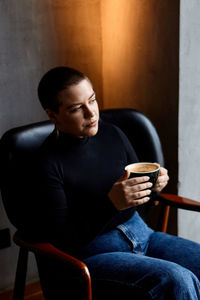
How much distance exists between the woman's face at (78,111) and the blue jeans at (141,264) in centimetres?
37

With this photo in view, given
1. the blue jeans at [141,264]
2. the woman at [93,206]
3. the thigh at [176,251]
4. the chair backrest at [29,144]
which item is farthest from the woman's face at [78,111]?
the thigh at [176,251]

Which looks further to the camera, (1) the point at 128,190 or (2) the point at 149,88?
(2) the point at 149,88

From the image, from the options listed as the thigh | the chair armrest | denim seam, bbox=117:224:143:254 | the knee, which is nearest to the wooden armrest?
the thigh

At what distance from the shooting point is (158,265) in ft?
4.21

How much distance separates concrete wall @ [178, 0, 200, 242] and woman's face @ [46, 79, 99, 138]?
491mm

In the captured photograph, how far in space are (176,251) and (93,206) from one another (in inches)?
13.4

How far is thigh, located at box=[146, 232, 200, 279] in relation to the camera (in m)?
1.43

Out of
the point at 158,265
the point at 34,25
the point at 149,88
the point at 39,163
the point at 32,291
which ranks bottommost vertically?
the point at 32,291

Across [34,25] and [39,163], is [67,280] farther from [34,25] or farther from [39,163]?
[34,25]

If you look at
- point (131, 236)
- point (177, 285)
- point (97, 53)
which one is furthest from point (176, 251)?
point (97, 53)

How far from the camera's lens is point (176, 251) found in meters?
1.48

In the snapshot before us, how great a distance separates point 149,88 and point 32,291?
3.85 ft

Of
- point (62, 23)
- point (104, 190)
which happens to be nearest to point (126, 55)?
point (62, 23)

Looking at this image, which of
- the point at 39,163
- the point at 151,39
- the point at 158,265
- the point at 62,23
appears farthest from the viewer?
the point at 62,23
